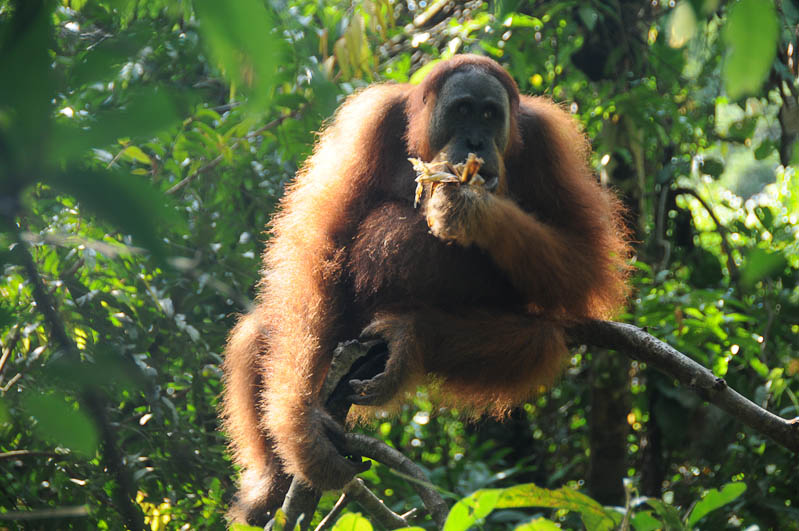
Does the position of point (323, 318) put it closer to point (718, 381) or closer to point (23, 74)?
point (718, 381)

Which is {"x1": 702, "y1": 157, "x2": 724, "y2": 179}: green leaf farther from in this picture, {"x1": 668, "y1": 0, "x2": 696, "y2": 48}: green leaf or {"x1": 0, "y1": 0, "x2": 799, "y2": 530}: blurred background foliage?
{"x1": 668, "y1": 0, "x2": 696, "y2": 48}: green leaf

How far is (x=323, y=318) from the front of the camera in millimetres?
2635

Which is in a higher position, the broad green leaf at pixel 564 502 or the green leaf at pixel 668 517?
the broad green leaf at pixel 564 502

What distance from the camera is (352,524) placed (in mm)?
1371

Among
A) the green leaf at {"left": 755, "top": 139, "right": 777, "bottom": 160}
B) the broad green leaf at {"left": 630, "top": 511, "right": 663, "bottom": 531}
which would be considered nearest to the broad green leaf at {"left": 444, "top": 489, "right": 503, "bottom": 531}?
the broad green leaf at {"left": 630, "top": 511, "right": 663, "bottom": 531}

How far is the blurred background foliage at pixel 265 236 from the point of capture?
2.01 feet

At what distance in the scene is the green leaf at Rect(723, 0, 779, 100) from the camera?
58cm

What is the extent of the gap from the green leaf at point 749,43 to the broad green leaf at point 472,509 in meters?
0.81

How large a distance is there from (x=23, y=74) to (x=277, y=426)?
2007mm

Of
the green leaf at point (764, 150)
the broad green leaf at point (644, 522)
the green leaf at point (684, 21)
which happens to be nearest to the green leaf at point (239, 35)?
the green leaf at point (684, 21)

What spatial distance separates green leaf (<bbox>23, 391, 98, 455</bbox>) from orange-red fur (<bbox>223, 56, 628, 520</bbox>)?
1.64 meters

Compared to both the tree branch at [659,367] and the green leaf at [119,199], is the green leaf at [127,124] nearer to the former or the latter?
the green leaf at [119,199]

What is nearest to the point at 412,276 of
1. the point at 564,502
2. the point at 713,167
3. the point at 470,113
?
the point at 470,113

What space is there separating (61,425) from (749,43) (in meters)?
0.69
